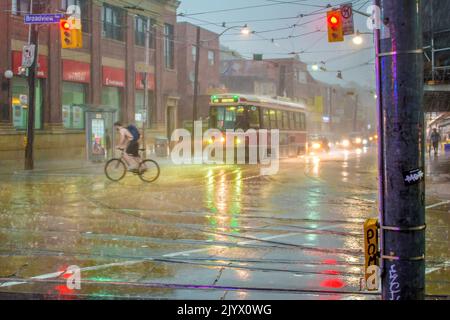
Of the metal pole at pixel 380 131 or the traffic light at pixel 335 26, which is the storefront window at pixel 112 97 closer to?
the traffic light at pixel 335 26

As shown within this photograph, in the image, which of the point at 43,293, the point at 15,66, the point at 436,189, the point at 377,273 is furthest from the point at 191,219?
the point at 15,66

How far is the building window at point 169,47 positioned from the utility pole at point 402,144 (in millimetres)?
38535

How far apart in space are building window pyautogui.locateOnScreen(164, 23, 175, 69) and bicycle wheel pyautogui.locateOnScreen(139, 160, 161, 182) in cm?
2501

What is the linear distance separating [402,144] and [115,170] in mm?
15118

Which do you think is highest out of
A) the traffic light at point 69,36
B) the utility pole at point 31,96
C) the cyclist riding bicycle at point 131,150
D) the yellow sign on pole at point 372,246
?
the traffic light at point 69,36

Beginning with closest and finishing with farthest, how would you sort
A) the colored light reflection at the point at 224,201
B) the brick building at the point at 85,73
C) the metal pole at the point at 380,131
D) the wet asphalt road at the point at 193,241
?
the metal pole at the point at 380,131
the wet asphalt road at the point at 193,241
the colored light reflection at the point at 224,201
the brick building at the point at 85,73

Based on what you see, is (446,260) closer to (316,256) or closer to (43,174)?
(316,256)

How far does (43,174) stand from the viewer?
20.8 metres

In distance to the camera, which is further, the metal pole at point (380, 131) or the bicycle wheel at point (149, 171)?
the bicycle wheel at point (149, 171)

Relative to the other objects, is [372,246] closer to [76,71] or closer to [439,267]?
[439,267]

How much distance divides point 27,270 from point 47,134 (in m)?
23.5

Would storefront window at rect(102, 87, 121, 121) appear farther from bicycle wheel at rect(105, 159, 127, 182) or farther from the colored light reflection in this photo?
A: bicycle wheel at rect(105, 159, 127, 182)

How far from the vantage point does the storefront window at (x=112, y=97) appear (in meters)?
34.4

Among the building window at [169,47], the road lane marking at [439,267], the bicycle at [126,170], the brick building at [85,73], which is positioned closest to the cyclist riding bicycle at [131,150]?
the bicycle at [126,170]
